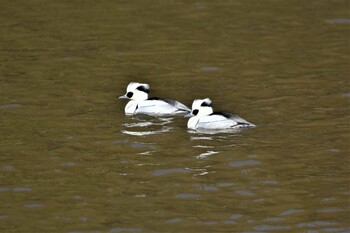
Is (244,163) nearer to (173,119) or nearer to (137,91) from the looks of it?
(173,119)

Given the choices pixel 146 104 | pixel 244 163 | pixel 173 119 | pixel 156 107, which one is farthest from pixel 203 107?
pixel 244 163

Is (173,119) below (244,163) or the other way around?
the other way around

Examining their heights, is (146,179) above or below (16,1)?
below

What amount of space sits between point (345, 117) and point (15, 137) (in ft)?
13.3

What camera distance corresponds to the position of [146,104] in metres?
14.4

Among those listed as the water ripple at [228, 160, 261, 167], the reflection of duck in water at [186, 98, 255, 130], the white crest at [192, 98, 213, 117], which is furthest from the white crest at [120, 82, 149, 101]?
the water ripple at [228, 160, 261, 167]

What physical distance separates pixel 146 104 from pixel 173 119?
1.58 ft

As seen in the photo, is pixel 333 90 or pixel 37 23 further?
pixel 37 23

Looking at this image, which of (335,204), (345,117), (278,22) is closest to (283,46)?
(278,22)

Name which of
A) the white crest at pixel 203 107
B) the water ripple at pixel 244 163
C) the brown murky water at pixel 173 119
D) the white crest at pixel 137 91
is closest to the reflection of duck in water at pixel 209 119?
the white crest at pixel 203 107

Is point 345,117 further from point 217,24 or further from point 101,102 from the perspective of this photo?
point 217,24

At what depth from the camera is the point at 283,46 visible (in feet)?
54.7

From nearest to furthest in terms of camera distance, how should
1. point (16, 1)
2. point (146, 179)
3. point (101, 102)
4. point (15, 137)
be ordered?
point (146, 179)
point (15, 137)
point (101, 102)
point (16, 1)

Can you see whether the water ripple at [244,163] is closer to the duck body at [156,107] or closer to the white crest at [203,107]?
the white crest at [203,107]
